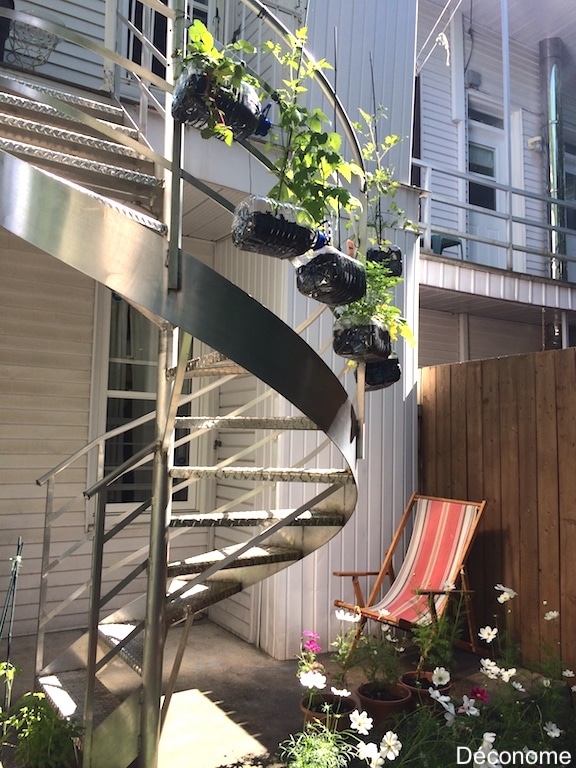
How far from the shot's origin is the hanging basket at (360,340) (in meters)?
2.36

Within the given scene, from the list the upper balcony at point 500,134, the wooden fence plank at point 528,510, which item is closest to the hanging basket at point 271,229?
the wooden fence plank at point 528,510

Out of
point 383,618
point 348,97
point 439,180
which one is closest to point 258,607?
point 383,618

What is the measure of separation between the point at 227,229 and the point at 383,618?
9.22 ft

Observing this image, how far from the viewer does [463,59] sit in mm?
7301

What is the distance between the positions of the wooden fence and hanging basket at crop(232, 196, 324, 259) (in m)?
2.06

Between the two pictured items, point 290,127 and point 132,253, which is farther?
point 290,127

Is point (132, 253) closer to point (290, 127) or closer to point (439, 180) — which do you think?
point (290, 127)

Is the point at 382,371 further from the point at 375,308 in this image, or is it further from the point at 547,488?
the point at 547,488

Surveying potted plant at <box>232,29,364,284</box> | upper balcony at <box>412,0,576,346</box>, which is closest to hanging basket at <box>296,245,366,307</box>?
potted plant at <box>232,29,364,284</box>

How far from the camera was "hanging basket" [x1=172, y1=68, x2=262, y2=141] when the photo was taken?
188 cm

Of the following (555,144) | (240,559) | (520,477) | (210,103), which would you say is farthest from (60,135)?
(555,144)

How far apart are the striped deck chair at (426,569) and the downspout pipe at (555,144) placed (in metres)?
4.66

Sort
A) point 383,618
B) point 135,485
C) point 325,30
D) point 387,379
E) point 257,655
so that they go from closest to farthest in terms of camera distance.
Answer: point 387,379, point 383,618, point 257,655, point 325,30, point 135,485

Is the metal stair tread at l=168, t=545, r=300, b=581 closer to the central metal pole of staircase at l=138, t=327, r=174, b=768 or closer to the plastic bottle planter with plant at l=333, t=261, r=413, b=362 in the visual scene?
the central metal pole of staircase at l=138, t=327, r=174, b=768
